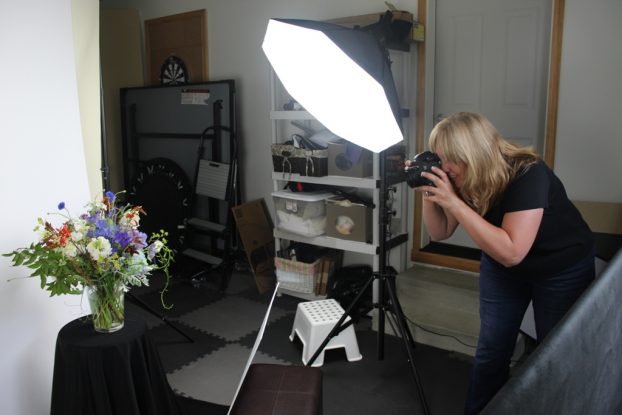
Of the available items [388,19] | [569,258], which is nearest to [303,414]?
[569,258]

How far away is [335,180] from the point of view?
11.1 ft

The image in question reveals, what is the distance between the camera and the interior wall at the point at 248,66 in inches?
167

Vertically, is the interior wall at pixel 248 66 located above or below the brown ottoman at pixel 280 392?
above

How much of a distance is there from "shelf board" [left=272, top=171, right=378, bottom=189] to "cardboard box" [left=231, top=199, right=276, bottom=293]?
491mm

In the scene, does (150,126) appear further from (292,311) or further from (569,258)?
(569,258)

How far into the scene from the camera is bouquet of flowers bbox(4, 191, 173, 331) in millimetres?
1570

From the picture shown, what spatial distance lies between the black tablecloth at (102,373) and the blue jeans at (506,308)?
119cm

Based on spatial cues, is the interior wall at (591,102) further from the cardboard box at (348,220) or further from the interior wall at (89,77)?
the interior wall at (89,77)

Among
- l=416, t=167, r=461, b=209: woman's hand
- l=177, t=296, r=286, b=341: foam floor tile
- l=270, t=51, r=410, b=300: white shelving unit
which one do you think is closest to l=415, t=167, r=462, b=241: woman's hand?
l=416, t=167, r=461, b=209: woman's hand

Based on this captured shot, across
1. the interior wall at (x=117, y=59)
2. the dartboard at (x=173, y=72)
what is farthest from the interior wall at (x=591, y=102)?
the interior wall at (x=117, y=59)

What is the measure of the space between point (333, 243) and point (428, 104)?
1195mm

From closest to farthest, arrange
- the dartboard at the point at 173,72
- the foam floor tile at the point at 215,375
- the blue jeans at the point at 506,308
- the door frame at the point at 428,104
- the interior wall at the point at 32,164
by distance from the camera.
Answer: the blue jeans at the point at 506,308 → the interior wall at the point at 32,164 → the foam floor tile at the point at 215,375 → the door frame at the point at 428,104 → the dartboard at the point at 173,72

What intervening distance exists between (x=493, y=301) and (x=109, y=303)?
1335 millimetres

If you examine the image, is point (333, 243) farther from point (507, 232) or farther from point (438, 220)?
point (507, 232)
